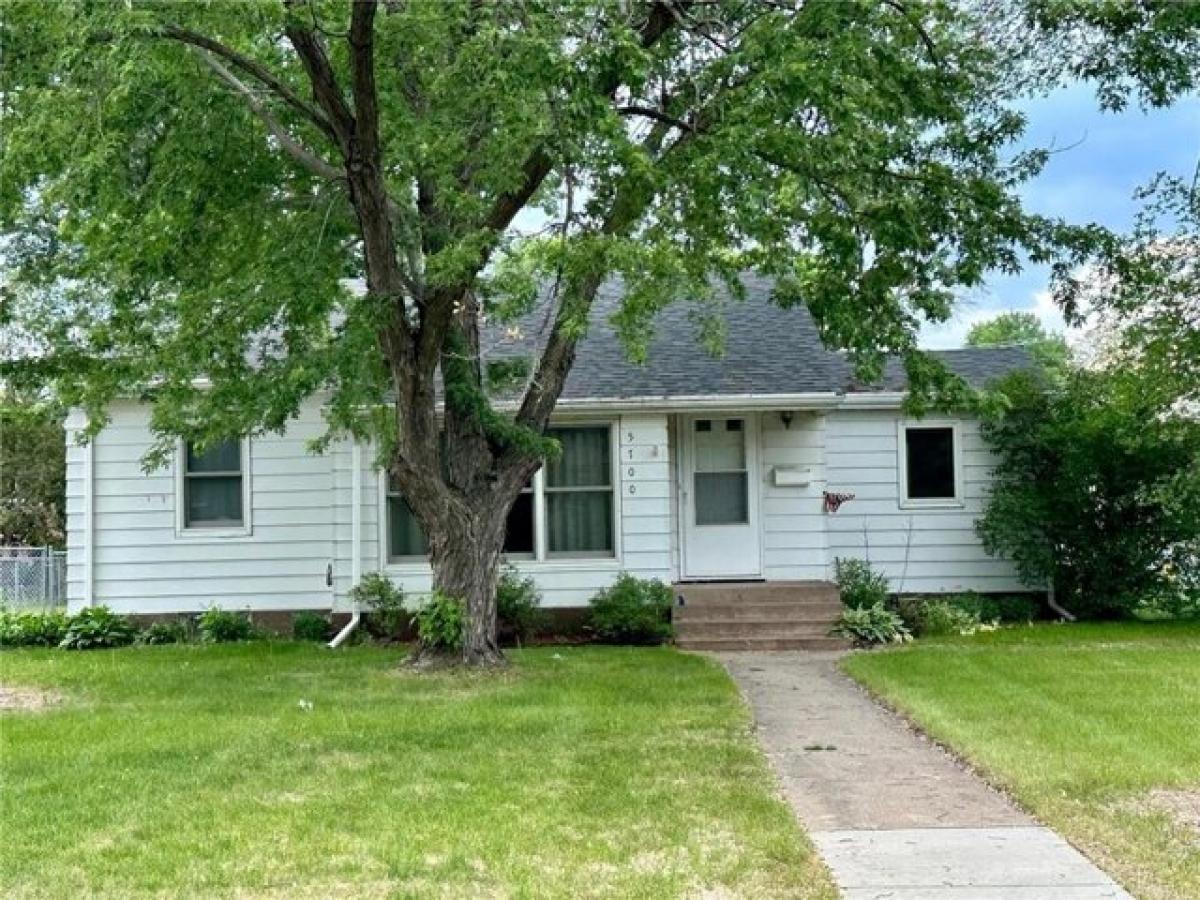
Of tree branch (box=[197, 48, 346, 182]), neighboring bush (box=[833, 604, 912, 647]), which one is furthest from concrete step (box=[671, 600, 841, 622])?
tree branch (box=[197, 48, 346, 182])

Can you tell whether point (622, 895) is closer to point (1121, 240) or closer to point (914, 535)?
point (1121, 240)

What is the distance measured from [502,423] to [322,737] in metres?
3.54

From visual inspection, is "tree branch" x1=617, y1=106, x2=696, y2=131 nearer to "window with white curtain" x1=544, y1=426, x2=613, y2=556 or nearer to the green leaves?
the green leaves

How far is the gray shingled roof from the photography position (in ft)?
42.1

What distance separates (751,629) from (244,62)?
308 inches

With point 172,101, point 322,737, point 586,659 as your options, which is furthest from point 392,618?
point 172,101

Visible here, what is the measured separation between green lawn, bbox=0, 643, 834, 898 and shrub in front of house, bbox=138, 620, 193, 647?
3.35 metres

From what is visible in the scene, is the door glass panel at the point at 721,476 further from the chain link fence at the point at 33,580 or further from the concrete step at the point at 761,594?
the chain link fence at the point at 33,580

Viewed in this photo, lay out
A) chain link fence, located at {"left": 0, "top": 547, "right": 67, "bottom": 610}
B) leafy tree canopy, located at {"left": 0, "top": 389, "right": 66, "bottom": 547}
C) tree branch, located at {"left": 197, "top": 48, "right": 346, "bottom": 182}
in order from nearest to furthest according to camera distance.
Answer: tree branch, located at {"left": 197, "top": 48, "right": 346, "bottom": 182}
chain link fence, located at {"left": 0, "top": 547, "right": 67, "bottom": 610}
leafy tree canopy, located at {"left": 0, "top": 389, "right": 66, "bottom": 547}

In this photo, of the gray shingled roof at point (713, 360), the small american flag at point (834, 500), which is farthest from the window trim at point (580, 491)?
the small american flag at point (834, 500)

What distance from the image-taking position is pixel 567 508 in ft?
43.3

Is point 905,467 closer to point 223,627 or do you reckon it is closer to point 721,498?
point 721,498

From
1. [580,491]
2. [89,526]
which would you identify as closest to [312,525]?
[89,526]

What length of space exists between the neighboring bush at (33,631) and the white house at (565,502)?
38 cm
